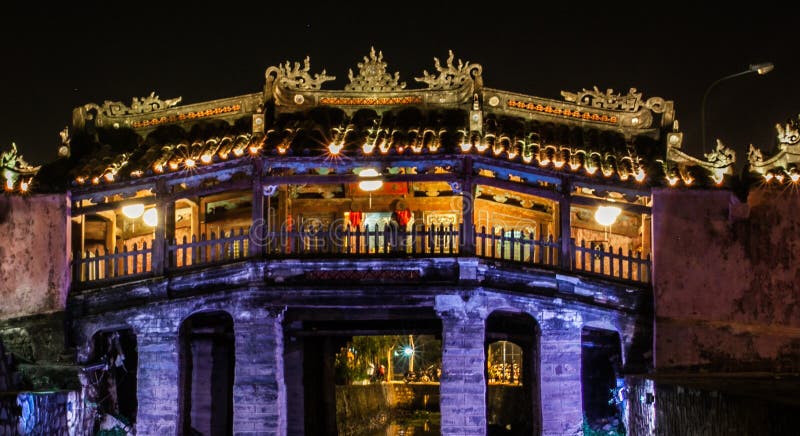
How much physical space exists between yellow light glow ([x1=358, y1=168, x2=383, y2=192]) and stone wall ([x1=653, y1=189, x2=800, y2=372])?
594 centimetres

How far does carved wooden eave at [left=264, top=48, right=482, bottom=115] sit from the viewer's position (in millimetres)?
23047

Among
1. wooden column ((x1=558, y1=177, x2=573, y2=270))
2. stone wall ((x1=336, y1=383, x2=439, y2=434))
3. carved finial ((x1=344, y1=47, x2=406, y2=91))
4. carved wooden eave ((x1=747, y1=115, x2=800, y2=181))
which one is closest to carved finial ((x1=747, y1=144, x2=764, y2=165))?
carved wooden eave ((x1=747, y1=115, x2=800, y2=181))

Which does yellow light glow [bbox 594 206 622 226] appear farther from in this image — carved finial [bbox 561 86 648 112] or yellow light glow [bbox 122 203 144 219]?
yellow light glow [bbox 122 203 144 219]

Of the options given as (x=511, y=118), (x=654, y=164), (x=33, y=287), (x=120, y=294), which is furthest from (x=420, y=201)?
(x=33, y=287)

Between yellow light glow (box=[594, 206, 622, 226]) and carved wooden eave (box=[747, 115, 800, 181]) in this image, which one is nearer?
carved wooden eave (box=[747, 115, 800, 181])

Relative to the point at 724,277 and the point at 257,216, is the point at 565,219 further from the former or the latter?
the point at 257,216

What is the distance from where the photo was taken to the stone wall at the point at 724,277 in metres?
21.0

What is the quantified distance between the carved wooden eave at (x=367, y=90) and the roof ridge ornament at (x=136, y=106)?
110 inches

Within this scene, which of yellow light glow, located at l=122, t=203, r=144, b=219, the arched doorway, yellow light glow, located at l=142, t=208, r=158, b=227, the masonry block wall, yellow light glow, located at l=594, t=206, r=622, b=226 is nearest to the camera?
the masonry block wall

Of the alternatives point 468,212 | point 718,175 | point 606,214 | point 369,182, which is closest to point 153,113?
point 369,182

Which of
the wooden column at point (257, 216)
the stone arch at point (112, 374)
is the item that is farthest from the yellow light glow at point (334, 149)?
the stone arch at point (112, 374)

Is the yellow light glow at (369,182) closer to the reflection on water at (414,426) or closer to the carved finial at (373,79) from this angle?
the carved finial at (373,79)

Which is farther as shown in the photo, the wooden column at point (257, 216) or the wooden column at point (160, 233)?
the wooden column at point (160, 233)

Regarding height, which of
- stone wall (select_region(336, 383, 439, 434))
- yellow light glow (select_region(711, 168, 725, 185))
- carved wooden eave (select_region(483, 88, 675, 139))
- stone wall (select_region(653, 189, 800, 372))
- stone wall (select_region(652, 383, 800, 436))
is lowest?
stone wall (select_region(336, 383, 439, 434))
